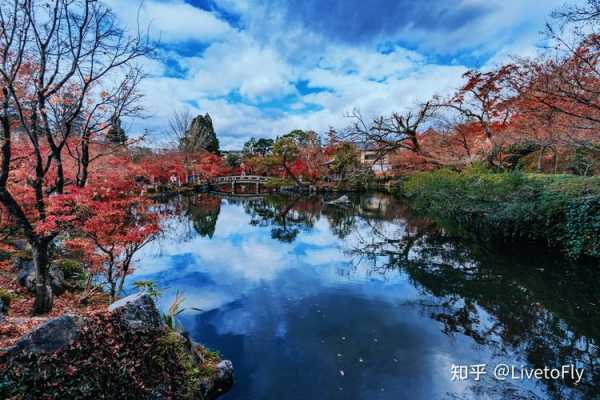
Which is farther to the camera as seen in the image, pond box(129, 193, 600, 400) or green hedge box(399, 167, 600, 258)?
green hedge box(399, 167, 600, 258)

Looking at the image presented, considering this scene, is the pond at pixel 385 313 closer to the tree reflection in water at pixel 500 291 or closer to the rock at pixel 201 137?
the tree reflection in water at pixel 500 291

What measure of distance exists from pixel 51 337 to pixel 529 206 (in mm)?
9509

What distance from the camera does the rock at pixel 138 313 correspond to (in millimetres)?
2553

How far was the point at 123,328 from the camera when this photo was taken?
8.20 ft

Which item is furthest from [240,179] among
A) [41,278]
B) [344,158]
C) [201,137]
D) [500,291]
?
[500,291]

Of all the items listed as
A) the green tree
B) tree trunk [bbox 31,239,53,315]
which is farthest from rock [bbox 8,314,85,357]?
the green tree

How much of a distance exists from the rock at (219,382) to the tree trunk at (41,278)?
9.29 feet

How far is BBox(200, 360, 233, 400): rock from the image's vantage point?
2877 mm

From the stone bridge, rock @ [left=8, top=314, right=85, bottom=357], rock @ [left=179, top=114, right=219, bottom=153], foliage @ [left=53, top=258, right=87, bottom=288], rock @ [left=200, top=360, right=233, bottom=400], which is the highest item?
rock @ [left=179, top=114, right=219, bottom=153]

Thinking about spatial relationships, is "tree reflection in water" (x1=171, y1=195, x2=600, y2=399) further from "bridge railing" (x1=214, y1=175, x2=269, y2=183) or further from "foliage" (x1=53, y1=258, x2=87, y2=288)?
"bridge railing" (x1=214, y1=175, x2=269, y2=183)

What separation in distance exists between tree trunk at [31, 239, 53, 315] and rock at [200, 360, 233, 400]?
2831 millimetres

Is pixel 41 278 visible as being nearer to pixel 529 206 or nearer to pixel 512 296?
pixel 512 296

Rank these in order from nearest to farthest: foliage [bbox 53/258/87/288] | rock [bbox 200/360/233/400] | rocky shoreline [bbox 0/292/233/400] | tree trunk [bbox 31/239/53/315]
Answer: rocky shoreline [bbox 0/292/233/400]
rock [bbox 200/360/233/400]
tree trunk [bbox 31/239/53/315]
foliage [bbox 53/258/87/288]

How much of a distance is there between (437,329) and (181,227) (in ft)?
32.6
